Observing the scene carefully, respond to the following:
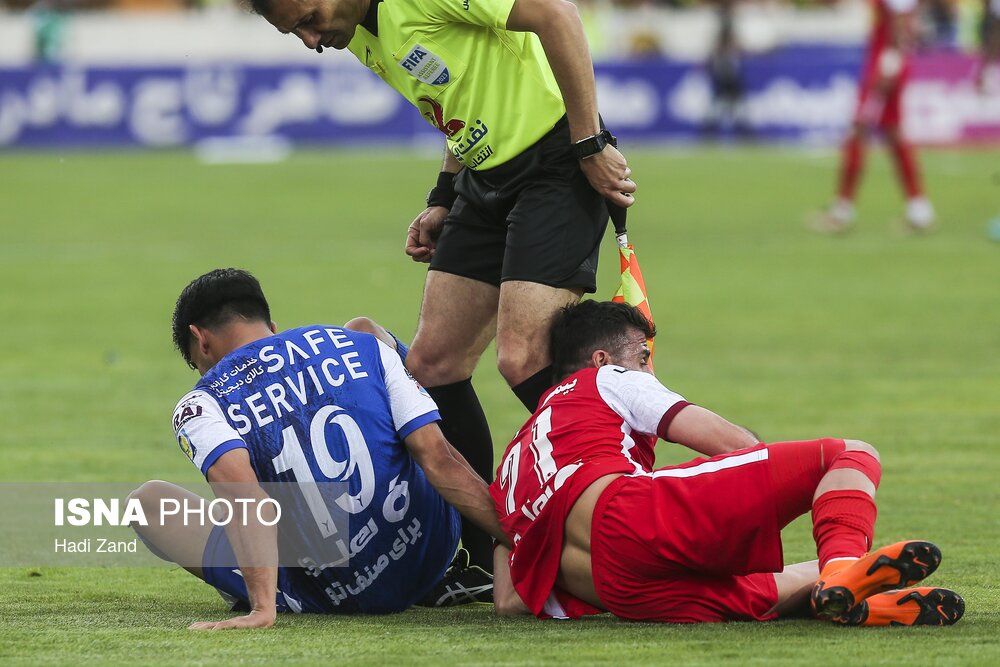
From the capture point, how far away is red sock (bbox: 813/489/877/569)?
4.41m

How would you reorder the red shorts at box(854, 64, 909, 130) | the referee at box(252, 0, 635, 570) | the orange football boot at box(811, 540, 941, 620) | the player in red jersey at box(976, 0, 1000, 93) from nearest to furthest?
the orange football boot at box(811, 540, 941, 620) → the referee at box(252, 0, 635, 570) → the red shorts at box(854, 64, 909, 130) → the player in red jersey at box(976, 0, 1000, 93)

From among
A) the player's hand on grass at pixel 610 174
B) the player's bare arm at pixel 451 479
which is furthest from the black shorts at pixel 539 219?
the player's bare arm at pixel 451 479

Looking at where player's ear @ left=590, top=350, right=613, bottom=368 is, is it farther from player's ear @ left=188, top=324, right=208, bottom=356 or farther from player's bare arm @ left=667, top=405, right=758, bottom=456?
player's ear @ left=188, top=324, right=208, bottom=356

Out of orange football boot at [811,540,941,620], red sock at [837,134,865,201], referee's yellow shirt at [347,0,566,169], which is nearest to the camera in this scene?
orange football boot at [811,540,941,620]

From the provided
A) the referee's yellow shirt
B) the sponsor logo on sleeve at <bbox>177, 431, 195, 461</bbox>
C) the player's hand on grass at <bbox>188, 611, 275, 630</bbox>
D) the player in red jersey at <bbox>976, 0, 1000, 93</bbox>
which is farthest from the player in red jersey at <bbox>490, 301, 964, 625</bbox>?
the player in red jersey at <bbox>976, 0, 1000, 93</bbox>

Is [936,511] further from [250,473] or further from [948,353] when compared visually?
[948,353]

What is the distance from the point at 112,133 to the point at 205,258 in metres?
14.2

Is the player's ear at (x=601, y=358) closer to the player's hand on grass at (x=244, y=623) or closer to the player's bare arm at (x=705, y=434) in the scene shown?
the player's bare arm at (x=705, y=434)

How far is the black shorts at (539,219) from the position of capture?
5.44 metres

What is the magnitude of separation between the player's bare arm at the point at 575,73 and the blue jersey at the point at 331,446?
3.09ft

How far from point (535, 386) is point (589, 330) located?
0.46m

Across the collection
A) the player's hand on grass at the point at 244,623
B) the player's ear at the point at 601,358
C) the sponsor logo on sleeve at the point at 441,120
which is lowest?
the player's hand on grass at the point at 244,623

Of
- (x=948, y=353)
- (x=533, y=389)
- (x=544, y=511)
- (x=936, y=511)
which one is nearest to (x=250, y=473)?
(x=544, y=511)

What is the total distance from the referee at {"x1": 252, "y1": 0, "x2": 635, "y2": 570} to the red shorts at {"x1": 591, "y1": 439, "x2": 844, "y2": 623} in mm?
970
